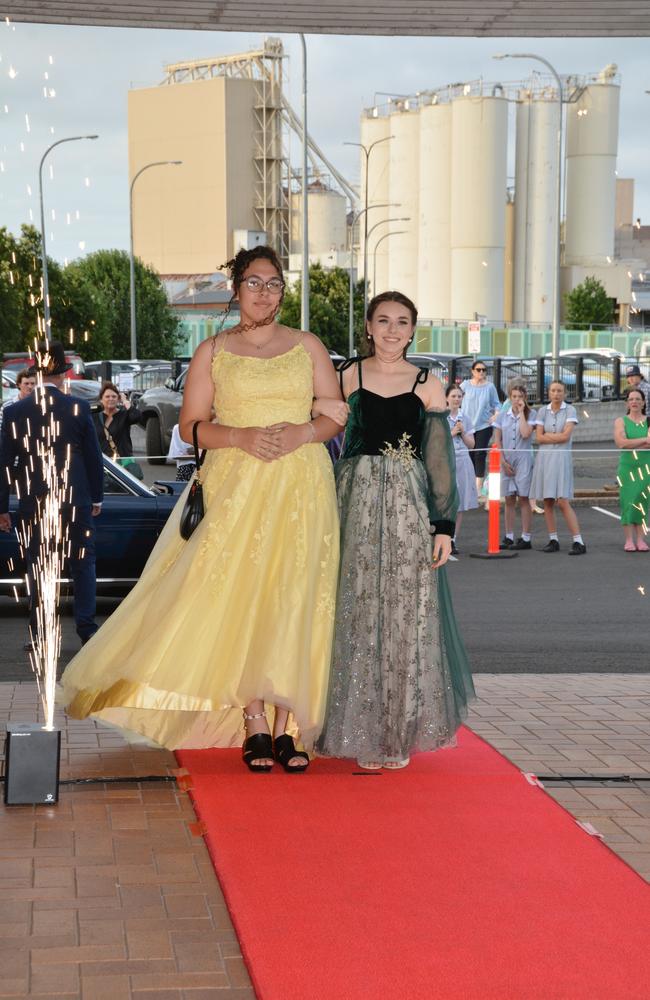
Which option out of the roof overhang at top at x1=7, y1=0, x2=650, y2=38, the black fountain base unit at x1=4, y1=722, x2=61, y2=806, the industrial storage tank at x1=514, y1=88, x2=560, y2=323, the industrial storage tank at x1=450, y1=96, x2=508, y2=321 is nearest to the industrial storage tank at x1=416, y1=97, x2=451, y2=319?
the industrial storage tank at x1=450, y1=96, x2=508, y2=321

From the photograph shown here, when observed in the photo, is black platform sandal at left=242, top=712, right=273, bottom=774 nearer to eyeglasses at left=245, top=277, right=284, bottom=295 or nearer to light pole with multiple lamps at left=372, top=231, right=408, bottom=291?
eyeglasses at left=245, top=277, right=284, bottom=295

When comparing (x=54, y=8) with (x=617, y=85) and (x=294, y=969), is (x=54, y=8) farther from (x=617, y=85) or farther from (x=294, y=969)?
(x=617, y=85)

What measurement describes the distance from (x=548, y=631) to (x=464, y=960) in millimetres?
6881

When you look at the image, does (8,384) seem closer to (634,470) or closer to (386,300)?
(634,470)

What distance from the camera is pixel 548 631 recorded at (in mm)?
10773

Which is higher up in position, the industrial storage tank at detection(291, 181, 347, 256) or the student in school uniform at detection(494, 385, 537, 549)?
the industrial storage tank at detection(291, 181, 347, 256)

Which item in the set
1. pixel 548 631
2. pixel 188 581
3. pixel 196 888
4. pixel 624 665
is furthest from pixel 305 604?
pixel 548 631

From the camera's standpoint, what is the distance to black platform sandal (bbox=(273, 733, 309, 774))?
19.9ft

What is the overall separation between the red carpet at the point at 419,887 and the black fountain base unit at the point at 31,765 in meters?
0.59

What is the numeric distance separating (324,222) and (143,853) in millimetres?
118093

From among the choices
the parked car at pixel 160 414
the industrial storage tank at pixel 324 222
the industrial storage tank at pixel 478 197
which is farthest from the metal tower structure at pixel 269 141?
the parked car at pixel 160 414

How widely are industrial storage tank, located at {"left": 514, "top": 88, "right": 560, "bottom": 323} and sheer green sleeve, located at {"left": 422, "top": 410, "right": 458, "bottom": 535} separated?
284ft

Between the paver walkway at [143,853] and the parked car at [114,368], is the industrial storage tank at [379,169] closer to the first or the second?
the parked car at [114,368]

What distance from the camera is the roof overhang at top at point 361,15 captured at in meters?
7.10
